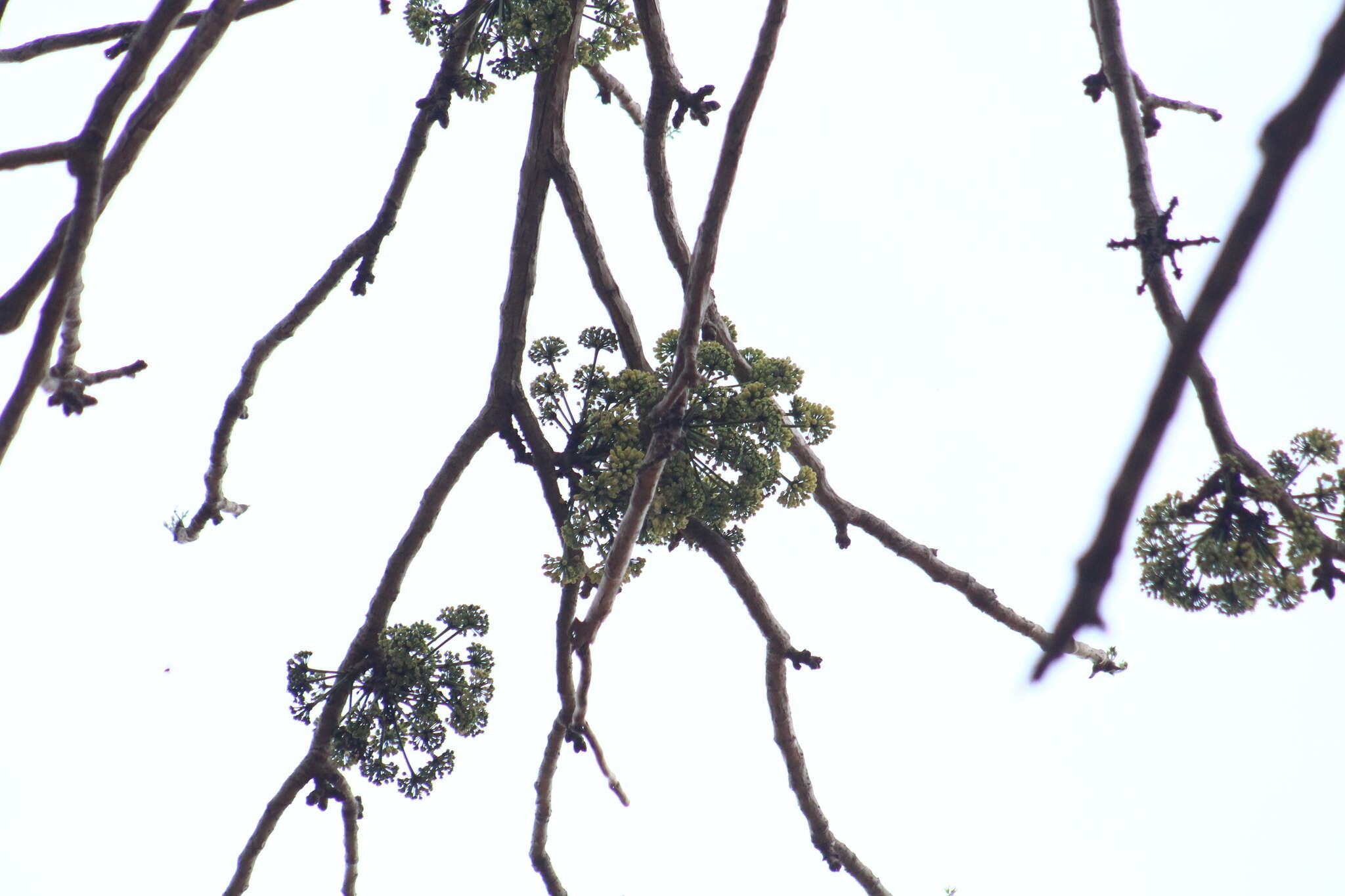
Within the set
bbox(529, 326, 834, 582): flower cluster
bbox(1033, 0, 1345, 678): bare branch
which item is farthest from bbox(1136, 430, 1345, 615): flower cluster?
bbox(1033, 0, 1345, 678): bare branch

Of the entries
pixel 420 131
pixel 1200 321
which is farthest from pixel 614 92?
pixel 1200 321

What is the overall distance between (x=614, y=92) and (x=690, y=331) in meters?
3.31

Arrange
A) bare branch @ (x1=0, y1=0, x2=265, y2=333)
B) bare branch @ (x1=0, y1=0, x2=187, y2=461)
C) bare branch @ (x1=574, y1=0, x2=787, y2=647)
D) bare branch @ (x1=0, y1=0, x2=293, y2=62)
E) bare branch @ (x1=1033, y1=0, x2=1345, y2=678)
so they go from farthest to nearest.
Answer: bare branch @ (x1=0, y1=0, x2=293, y2=62) → bare branch @ (x1=574, y1=0, x2=787, y2=647) → bare branch @ (x1=0, y1=0, x2=265, y2=333) → bare branch @ (x1=0, y1=0, x2=187, y2=461) → bare branch @ (x1=1033, y1=0, x2=1345, y2=678)

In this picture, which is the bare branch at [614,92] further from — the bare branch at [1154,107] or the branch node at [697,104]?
the bare branch at [1154,107]

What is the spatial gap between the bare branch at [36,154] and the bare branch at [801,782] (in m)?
3.65

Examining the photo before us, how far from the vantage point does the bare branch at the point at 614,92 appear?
5564 millimetres

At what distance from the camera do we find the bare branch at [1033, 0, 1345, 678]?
2.24 feet

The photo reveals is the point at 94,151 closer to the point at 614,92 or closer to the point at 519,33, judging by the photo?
the point at 519,33

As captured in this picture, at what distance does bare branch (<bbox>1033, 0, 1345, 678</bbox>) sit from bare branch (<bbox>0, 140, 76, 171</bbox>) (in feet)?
8.49

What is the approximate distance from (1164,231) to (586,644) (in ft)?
8.66

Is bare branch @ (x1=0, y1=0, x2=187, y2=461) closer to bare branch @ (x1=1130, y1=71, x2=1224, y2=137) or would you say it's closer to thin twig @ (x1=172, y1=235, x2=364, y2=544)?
thin twig @ (x1=172, y1=235, x2=364, y2=544)

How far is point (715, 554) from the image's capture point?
15.1ft

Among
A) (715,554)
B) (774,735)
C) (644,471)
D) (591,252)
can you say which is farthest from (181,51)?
(774,735)

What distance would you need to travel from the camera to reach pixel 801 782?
16.8 ft
